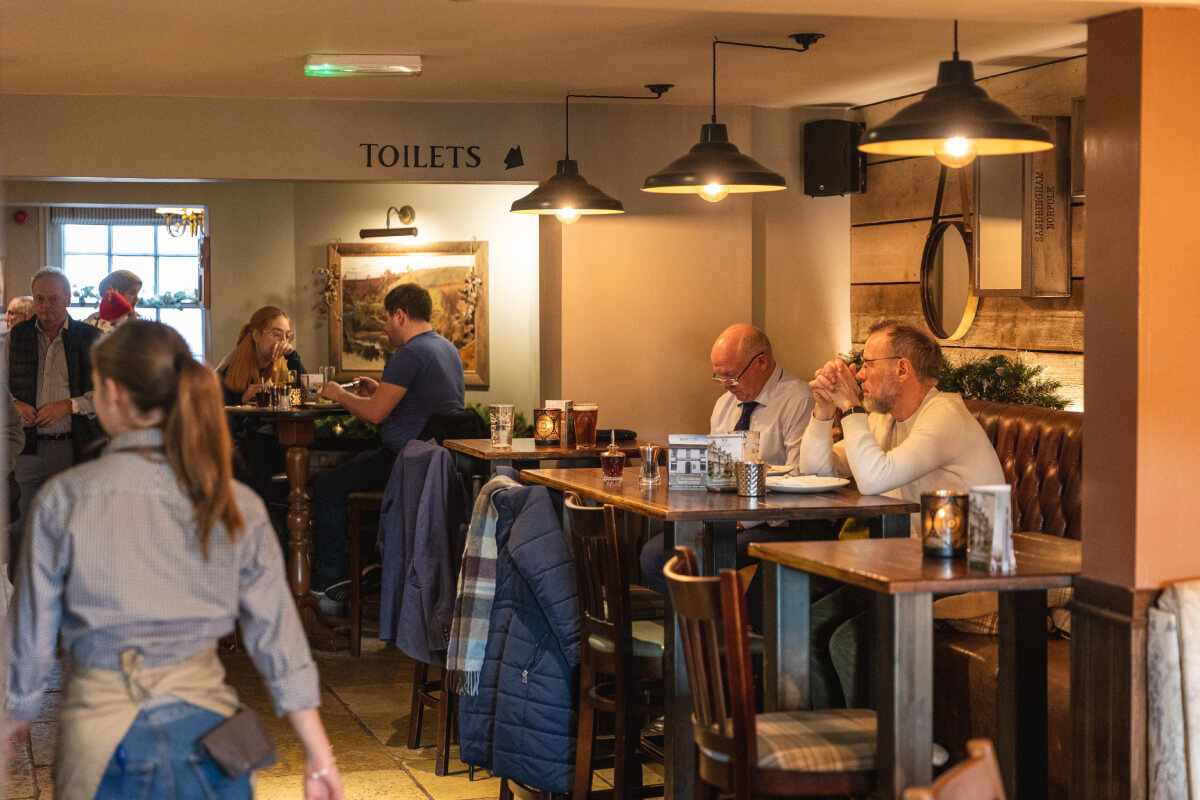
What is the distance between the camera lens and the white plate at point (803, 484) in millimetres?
4047

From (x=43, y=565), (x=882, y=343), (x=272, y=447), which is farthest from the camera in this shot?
(x=272, y=447)

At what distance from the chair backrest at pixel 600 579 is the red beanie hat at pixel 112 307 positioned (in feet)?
13.4

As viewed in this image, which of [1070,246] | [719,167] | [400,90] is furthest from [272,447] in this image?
[1070,246]

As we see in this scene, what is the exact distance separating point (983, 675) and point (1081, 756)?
559 millimetres

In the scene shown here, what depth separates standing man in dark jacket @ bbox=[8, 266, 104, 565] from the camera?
639 cm

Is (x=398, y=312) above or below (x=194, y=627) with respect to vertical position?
above

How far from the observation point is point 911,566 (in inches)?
118

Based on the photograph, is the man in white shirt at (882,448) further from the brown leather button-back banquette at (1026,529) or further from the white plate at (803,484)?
the brown leather button-back banquette at (1026,529)

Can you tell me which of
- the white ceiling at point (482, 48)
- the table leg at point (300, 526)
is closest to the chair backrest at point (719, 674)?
the white ceiling at point (482, 48)

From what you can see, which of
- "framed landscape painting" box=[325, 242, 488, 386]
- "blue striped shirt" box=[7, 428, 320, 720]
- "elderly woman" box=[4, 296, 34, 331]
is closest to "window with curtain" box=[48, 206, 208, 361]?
"framed landscape painting" box=[325, 242, 488, 386]

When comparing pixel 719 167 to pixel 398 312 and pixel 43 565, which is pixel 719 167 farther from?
pixel 43 565

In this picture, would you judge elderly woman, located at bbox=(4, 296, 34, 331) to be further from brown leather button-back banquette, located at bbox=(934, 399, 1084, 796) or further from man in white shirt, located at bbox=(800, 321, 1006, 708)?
brown leather button-back banquette, located at bbox=(934, 399, 1084, 796)

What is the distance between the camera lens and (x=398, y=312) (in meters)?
6.40

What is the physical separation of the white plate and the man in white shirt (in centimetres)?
8
